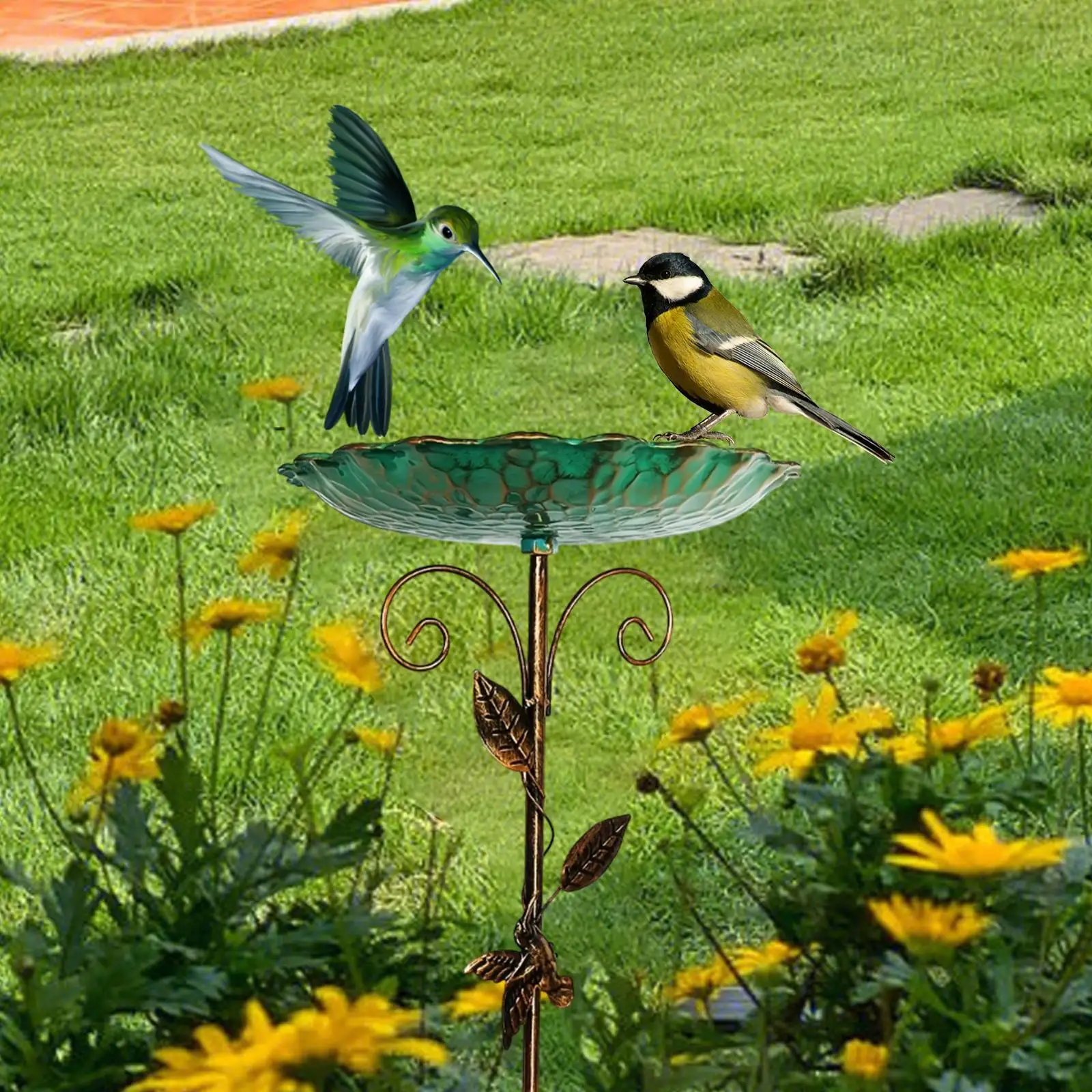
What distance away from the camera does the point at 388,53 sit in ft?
32.4

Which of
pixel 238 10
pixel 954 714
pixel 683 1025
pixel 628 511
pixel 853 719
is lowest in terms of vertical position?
pixel 954 714

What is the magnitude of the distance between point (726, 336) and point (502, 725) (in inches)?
18.1

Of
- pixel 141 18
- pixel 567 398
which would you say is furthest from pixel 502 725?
pixel 141 18

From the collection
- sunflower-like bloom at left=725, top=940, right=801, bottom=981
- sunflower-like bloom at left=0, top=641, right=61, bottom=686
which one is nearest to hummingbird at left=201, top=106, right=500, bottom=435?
sunflower-like bloom at left=0, top=641, right=61, bottom=686

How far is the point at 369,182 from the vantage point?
176 centimetres

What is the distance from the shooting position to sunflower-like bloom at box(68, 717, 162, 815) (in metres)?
1.66

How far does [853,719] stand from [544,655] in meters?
0.32

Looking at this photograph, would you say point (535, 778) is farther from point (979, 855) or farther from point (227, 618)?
point (979, 855)

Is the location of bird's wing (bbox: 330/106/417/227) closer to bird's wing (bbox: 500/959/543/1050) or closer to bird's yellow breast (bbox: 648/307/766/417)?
bird's yellow breast (bbox: 648/307/766/417)

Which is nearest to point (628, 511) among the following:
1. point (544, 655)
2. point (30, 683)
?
point (544, 655)

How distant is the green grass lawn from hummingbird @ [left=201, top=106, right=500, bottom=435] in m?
1.08

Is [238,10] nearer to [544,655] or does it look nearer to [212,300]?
[212,300]

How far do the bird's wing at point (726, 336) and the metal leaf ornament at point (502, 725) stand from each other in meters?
0.41

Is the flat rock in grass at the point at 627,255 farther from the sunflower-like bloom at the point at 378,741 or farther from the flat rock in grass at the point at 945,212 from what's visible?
the sunflower-like bloom at the point at 378,741
